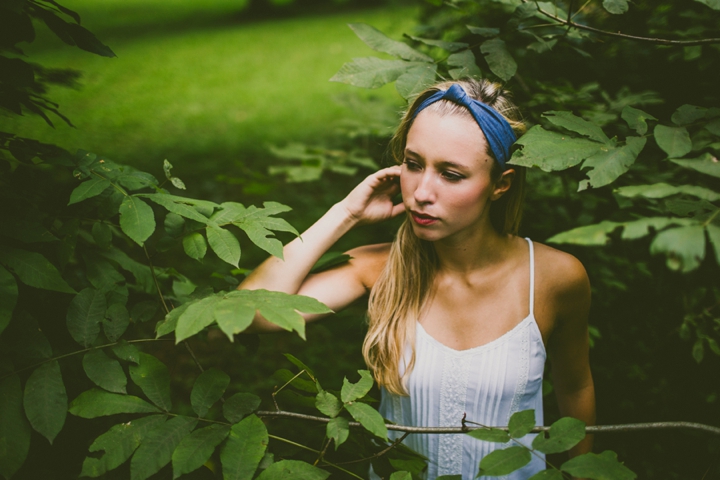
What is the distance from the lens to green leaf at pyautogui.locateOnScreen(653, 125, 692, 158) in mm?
1157

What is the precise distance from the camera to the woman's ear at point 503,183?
172 cm

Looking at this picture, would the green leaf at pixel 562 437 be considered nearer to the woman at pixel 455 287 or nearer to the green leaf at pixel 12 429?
the woman at pixel 455 287

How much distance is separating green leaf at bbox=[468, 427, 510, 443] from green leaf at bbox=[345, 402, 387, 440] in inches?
8.3

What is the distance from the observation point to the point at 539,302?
6.04 ft

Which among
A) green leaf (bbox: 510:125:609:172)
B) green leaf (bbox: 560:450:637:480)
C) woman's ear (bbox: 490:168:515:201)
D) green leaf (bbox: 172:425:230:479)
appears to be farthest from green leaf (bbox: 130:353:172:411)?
woman's ear (bbox: 490:168:515:201)

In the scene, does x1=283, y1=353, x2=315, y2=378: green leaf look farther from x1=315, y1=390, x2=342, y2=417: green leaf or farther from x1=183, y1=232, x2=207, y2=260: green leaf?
x1=183, y1=232, x2=207, y2=260: green leaf

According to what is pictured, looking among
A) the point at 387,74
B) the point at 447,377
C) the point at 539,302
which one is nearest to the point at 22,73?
the point at 387,74

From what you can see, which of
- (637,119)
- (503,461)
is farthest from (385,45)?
(503,461)

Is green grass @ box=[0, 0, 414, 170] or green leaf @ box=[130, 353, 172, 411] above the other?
green leaf @ box=[130, 353, 172, 411]

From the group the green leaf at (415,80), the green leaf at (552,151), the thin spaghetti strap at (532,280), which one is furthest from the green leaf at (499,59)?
the thin spaghetti strap at (532,280)

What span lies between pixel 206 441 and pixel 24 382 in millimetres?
531

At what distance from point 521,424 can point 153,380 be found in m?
0.94

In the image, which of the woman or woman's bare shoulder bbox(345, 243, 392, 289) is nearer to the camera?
the woman

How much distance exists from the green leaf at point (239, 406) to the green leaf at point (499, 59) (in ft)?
4.31
